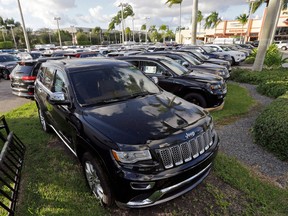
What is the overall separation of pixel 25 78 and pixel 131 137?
6080 mm

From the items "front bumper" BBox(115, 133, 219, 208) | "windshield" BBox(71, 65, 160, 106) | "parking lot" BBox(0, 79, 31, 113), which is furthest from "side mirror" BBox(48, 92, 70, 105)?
"parking lot" BBox(0, 79, 31, 113)

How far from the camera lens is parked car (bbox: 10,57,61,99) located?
6.50 m

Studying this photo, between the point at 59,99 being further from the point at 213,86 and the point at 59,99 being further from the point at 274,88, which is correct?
the point at 274,88

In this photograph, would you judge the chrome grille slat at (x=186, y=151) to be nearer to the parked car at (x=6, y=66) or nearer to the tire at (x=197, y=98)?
the tire at (x=197, y=98)

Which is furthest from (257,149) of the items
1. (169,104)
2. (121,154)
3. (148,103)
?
(121,154)

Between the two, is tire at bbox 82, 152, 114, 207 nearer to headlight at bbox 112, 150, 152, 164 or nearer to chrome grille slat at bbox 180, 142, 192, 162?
headlight at bbox 112, 150, 152, 164

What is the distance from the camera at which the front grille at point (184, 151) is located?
2055 mm

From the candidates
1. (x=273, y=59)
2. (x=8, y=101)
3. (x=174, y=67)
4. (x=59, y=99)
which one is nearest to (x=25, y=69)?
(x=8, y=101)

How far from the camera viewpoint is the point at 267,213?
2420 mm

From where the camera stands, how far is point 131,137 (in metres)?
2.08

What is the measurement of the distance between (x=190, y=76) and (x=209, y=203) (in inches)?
152

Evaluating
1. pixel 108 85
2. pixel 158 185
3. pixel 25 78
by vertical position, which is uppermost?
pixel 108 85

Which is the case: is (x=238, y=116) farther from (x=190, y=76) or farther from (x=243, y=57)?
(x=243, y=57)

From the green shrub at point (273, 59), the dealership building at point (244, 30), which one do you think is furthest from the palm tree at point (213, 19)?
the green shrub at point (273, 59)
